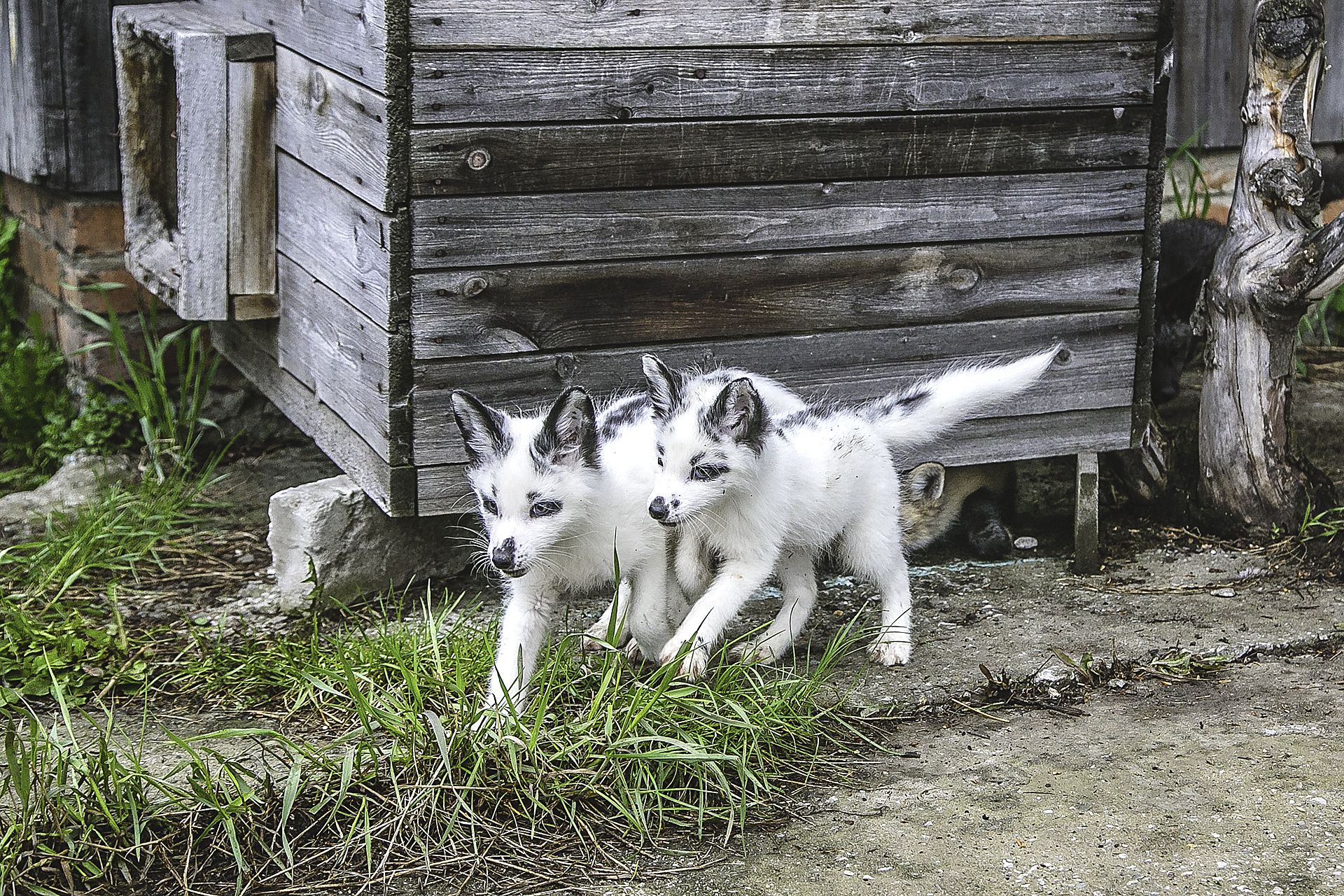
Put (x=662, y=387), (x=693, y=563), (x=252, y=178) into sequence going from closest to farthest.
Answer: (x=662, y=387) < (x=693, y=563) < (x=252, y=178)

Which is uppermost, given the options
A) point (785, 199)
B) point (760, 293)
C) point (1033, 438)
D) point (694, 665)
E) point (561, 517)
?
point (785, 199)

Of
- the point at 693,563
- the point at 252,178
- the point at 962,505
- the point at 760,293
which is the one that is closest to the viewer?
the point at 693,563

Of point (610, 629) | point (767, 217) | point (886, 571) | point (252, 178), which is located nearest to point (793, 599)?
point (886, 571)

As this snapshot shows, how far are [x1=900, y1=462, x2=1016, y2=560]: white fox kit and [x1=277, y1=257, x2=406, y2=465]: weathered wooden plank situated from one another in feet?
5.86

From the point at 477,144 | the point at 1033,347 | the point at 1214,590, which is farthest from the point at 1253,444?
the point at 477,144

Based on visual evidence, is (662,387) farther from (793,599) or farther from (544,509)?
(793,599)

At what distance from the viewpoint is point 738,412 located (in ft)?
11.8

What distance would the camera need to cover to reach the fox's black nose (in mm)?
→ 3432

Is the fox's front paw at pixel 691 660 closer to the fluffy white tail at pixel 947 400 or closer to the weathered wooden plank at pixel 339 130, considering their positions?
the fluffy white tail at pixel 947 400

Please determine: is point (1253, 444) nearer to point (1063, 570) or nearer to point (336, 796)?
point (1063, 570)

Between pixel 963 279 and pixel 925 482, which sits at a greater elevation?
pixel 963 279

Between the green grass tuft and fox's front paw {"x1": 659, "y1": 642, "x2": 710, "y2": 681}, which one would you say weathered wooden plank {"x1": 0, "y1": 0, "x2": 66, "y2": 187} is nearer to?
the green grass tuft

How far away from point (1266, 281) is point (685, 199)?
7.26ft

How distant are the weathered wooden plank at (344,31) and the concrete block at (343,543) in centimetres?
137
